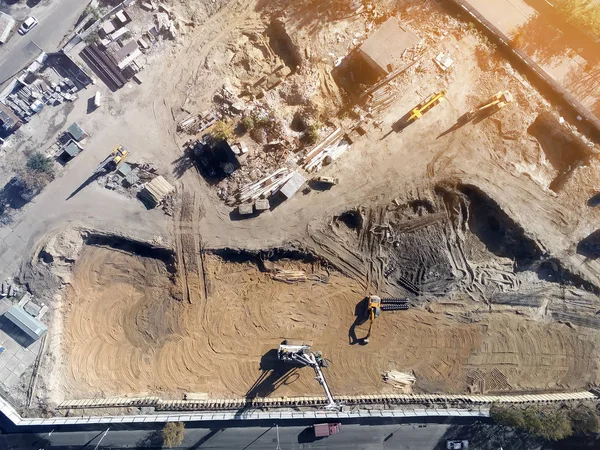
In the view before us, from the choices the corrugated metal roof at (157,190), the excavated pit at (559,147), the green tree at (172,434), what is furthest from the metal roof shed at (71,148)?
the excavated pit at (559,147)

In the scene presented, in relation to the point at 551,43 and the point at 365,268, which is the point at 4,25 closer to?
the point at 365,268

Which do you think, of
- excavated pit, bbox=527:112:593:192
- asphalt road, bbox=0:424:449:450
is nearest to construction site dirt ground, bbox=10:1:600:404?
excavated pit, bbox=527:112:593:192

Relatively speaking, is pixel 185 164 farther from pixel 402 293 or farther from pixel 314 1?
pixel 402 293

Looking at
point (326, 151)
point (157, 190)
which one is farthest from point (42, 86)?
point (326, 151)

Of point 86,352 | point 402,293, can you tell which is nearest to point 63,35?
point 86,352

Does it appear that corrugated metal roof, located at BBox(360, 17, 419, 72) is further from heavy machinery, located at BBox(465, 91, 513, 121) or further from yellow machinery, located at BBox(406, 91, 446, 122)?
heavy machinery, located at BBox(465, 91, 513, 121)

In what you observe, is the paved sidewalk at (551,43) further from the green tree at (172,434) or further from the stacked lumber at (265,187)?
the green tree at (172,434)
